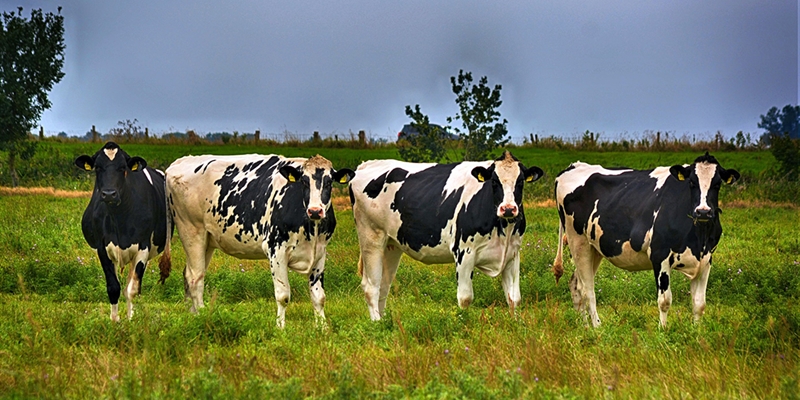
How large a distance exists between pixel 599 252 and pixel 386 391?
610cm

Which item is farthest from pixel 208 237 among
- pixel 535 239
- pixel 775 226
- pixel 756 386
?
pixel 775 226

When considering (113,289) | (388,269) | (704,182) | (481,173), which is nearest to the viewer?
(704,182)

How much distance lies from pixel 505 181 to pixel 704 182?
2.44 meters

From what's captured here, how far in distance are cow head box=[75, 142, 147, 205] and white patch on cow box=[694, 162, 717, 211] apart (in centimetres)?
762

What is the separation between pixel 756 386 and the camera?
704 cm

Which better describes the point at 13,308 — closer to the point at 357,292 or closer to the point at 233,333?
the point at 233,333

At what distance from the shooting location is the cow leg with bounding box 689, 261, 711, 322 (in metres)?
10.5

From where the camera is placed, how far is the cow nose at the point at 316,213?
35.2ft

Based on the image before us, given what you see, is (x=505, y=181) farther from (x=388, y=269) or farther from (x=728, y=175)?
(x=728, y=175)

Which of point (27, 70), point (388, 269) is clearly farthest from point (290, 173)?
point (27, 70)

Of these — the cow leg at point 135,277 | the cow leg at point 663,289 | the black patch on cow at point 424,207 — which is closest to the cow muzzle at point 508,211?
the black patch on cow at point 424,207

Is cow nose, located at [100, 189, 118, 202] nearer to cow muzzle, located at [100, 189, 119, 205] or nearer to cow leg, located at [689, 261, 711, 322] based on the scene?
cow muzzle, located at [100, 189, 119, 205]

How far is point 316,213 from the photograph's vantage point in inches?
422

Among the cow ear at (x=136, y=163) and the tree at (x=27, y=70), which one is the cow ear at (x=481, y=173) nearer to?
the cow ear at (x=136, y=163)
